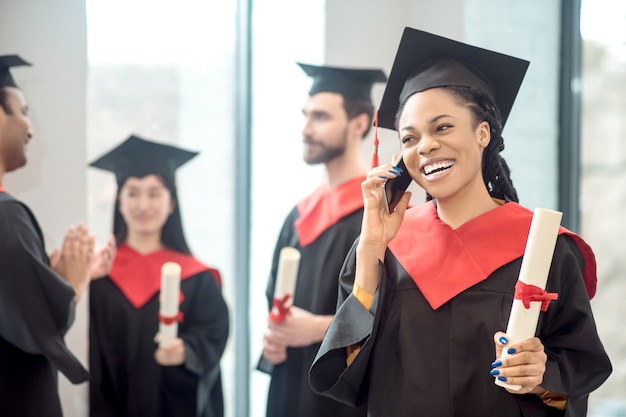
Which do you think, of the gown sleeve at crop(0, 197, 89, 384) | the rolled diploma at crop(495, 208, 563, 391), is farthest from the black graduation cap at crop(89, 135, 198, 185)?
the rolled diploma at crop(495, 208, 563, 391)

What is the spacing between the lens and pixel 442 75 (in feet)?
6.36

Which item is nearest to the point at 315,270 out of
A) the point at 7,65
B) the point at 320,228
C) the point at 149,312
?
the point at 320,228

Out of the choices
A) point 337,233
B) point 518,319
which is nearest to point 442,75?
point 518,319

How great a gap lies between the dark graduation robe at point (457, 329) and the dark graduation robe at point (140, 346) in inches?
62.7

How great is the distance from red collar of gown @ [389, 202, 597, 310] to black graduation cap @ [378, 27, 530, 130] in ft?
0.97

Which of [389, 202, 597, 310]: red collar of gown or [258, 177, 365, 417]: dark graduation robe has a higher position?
[389, 202, 597, 310]: red collar of gown

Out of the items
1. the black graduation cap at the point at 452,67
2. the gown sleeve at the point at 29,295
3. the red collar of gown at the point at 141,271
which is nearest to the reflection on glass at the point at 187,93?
the red collar of gown at the point at 141,271

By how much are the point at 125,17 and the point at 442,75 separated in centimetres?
265

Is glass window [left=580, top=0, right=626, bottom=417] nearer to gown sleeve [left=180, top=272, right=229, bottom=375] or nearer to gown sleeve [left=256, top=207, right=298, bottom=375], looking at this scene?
gown sleeve [left=256, top=207, right=298, bottom=375]

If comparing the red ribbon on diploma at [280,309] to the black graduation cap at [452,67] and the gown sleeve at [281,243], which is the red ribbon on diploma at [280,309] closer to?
the gown sleeve at [281,243]

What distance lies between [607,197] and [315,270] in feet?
4.73

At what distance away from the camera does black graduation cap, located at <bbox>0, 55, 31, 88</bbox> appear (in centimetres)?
297

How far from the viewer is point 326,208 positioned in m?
3.20

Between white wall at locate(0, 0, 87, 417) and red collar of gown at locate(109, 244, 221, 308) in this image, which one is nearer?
white wall at locate(0, 0, 87, 417)
